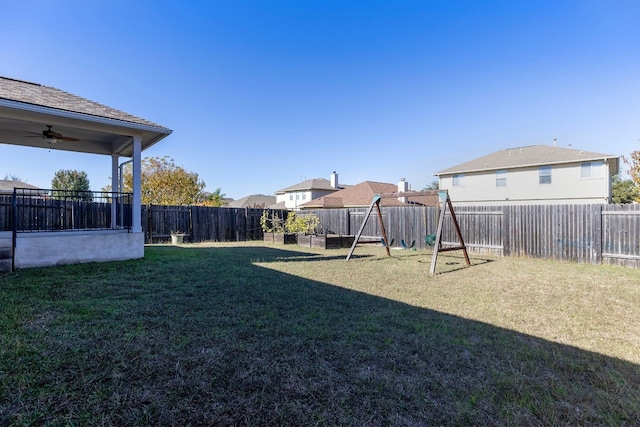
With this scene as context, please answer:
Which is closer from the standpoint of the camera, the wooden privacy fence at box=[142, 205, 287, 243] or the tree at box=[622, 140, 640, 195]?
the wooden privacy fence at box=[142, 205, 287, 243]

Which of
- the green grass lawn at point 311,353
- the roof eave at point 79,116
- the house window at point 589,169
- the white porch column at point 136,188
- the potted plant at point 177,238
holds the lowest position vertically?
the green grass lawn at point 311,353

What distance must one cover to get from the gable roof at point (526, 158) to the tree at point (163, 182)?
1888cm

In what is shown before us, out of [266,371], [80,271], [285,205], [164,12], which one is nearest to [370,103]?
[164,12]

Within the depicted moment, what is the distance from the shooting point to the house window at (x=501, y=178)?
19.2 meters

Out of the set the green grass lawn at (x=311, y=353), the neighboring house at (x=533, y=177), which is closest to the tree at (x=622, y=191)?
the neighboring house at (x=533, y=177)

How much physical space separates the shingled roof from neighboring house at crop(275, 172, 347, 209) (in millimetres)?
24579

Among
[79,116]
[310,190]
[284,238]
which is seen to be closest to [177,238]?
[284,238]

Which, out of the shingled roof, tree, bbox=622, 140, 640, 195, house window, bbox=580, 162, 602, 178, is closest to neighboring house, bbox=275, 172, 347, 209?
house window, bbox=580, 162, 602, 178

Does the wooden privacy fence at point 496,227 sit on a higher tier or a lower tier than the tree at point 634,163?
lower

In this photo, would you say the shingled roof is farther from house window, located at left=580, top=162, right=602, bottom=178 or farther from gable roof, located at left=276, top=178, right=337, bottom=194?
gable roof, located at left=276, top=178, right=337, bottom=194

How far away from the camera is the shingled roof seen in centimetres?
591

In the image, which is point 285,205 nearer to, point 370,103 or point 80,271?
point 370,103

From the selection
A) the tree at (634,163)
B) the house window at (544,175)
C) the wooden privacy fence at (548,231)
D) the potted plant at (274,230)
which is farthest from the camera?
the house window at (544,175)

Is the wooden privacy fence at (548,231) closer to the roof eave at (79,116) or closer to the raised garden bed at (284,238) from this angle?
the raised garden bed at (284,238)
